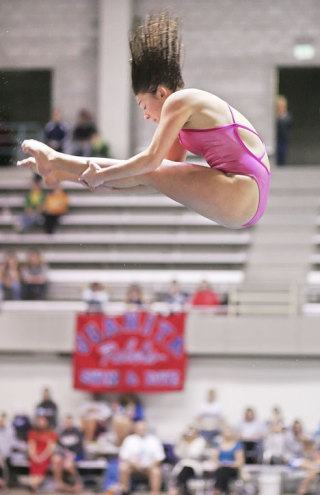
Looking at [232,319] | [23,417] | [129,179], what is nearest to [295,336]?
[232,319]

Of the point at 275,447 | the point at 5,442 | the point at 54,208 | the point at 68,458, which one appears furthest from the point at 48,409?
the point at 54,208

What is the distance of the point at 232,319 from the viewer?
10969 mm

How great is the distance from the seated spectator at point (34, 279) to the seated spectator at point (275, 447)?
3.06 meters

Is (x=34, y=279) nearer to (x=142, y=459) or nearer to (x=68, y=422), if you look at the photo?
(x=68, y=422)

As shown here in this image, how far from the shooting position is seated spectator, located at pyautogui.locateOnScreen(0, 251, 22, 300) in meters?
11.7

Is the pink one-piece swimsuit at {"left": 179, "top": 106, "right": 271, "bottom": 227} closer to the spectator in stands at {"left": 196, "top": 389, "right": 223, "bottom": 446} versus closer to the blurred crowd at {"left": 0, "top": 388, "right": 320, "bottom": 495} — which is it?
the blurred crowd at {"left": 0, "top": 388, "right": 320, "bottom": 495}

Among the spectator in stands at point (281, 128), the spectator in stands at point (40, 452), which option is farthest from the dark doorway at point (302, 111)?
the spectator in stands at point (40, 452)

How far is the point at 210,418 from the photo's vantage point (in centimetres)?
1060

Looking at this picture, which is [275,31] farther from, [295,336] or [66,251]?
[295,336]

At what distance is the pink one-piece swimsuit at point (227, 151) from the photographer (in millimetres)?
3873

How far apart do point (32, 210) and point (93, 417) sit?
3.04 m

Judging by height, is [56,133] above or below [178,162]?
above

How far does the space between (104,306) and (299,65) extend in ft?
15.8

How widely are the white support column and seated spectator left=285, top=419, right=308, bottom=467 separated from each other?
4.93 m
